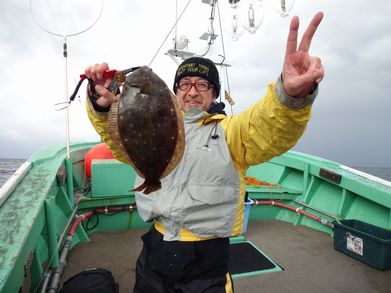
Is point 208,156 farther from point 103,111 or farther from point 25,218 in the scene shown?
point 25,218

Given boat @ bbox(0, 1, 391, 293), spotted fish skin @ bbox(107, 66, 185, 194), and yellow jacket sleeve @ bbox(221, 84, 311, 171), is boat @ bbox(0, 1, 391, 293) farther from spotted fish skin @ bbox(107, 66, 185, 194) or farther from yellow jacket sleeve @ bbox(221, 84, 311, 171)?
yellow jacket sleeve @ bbox(221, 84, 311, 171)

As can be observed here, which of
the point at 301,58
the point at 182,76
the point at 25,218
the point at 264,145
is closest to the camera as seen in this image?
the point at 301,58

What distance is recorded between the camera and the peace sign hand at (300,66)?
4.57 feet

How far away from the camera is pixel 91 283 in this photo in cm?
252

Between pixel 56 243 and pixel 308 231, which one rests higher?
pixel 56 243

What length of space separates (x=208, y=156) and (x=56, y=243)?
2005mm

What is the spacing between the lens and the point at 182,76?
2379mm

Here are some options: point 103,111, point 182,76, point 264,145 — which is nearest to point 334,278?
point 264,145

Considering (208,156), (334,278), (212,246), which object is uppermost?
(208,156)

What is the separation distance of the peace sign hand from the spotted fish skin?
65 cm

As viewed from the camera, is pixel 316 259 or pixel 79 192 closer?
pixel 316 259

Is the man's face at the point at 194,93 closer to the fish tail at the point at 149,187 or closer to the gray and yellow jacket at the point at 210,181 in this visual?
the gray and yellow jacket at the point at 210,181

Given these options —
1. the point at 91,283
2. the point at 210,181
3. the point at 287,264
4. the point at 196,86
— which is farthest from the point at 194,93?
the point at 287,264

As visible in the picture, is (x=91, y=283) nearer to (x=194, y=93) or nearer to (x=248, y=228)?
(x=194, y=93)
